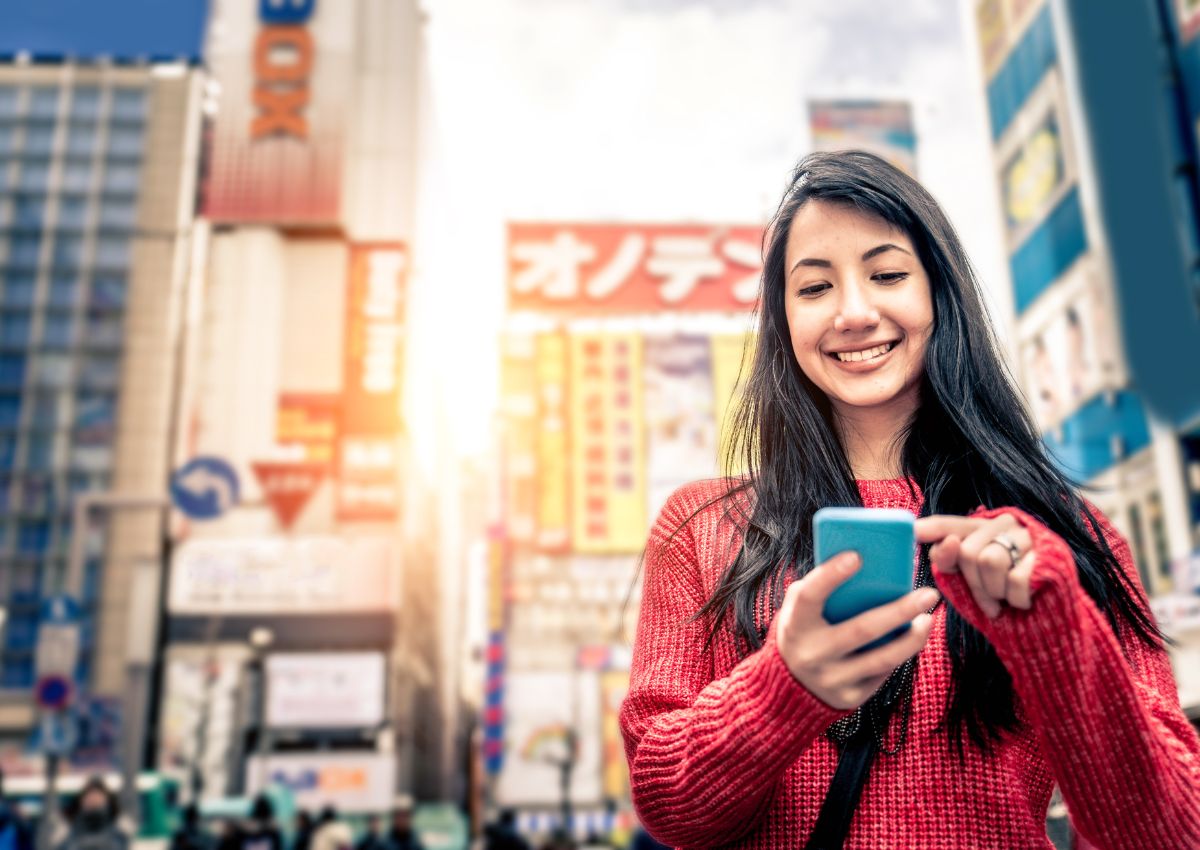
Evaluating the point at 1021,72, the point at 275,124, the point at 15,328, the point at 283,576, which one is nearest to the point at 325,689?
the point at 283,576

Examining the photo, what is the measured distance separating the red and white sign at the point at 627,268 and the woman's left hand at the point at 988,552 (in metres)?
28.4

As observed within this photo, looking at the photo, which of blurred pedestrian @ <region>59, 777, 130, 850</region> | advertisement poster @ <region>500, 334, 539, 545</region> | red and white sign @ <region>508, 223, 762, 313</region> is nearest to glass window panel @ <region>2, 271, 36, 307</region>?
advertisement poster @ <region>500, 334, 539, 545</region>

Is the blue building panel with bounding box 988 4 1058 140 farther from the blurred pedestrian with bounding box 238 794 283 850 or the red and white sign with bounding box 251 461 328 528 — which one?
→ the red and white sign with bounding box 251 461 328 528

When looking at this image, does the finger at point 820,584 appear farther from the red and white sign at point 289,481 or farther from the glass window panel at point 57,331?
the glass window panel at point 57,331

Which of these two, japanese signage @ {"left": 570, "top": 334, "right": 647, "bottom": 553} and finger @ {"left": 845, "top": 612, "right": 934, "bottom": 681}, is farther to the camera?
japanese signage @ {"left": 570, "top": 334, "right": 647, "bottom": 553}

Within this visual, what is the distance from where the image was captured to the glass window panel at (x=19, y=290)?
44.4 meters

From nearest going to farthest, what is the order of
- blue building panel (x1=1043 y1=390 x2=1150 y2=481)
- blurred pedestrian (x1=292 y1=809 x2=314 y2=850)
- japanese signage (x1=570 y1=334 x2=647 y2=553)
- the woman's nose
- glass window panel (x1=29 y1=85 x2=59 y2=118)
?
the woman's nose < blurred pedestrian (x1=292 y1=809 x2=314 y2=850) < blue building panel (x1=1043 y1=390 x2=1150 y2=481) < japanese signage (x1=570 y1=334 x2=647 y2=553) < glass window panel (x1=29 y1=85 x2=59 y2=118)

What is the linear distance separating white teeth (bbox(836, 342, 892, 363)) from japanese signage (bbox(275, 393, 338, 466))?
2807cm

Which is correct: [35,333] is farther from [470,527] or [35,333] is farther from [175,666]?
[470,527]

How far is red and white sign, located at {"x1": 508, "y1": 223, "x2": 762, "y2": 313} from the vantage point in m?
29.5

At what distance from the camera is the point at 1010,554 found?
1.05m

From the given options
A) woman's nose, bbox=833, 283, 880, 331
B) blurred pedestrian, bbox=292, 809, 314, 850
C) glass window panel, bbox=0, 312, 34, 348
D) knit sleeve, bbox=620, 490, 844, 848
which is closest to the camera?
knit sleeve, bbox=620, 490, 844, 848

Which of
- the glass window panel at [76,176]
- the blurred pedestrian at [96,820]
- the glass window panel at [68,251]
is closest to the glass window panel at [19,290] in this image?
the glass window panel at [68,251]

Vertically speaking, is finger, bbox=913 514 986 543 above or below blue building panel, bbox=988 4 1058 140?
below
